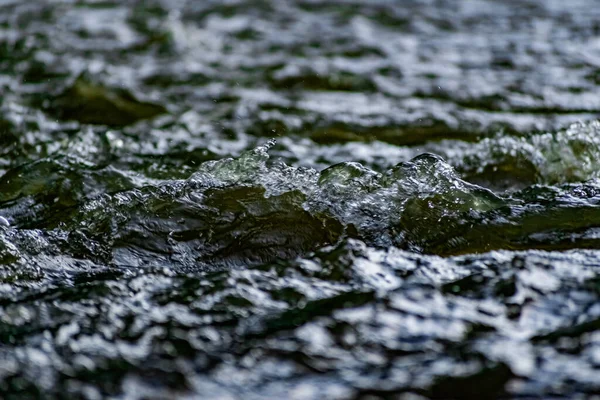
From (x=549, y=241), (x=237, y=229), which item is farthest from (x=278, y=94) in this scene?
(x=549, y=241)

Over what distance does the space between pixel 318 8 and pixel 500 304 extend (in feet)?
12.8

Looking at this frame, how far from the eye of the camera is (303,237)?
6.36ft

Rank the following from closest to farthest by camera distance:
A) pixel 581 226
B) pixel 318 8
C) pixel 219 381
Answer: pixel 219 381 → pixel 581 226 → pixel 318 8

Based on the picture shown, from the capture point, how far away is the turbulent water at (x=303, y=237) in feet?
4.70

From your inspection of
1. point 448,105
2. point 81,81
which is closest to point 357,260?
point 448,105

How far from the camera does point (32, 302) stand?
5.53 ft

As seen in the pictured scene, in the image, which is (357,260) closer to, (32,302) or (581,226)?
(581,226)

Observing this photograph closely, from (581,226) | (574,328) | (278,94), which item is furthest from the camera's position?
(278,94)

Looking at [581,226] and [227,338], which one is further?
[581,226]

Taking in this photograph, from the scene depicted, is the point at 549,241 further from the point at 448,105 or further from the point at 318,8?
the point at 318,8

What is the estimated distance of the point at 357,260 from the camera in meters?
1.76

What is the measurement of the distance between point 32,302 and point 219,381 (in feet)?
1.62

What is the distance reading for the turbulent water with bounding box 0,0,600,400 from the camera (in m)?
1.43

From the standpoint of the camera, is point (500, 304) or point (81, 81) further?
point (81, 81)
